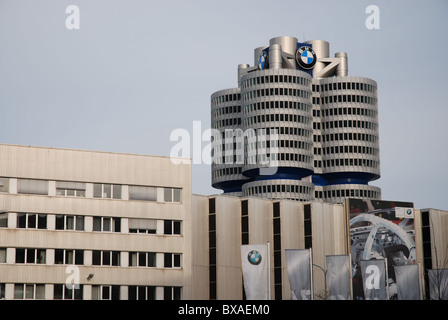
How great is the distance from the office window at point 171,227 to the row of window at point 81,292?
6214 mm

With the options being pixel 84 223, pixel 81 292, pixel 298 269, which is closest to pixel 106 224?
pixel 84 223

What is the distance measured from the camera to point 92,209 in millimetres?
93000

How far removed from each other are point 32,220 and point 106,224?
8.23m

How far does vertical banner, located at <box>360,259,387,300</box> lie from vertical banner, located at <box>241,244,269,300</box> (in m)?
15.4

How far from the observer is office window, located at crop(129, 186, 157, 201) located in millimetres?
96000

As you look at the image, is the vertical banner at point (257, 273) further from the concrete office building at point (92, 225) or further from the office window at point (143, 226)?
the office window at point (143, 226)

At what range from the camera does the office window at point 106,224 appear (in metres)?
93.4

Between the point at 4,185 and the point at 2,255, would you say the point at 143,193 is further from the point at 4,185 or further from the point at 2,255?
the point at 2,255

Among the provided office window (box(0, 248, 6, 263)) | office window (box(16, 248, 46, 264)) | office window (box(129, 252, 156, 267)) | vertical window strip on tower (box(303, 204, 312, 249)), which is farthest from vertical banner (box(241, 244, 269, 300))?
vertical window strip on tower (box(303, 204, 312, 249))

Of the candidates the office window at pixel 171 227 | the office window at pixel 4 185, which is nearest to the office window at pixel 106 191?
the office window at pixel 171 227

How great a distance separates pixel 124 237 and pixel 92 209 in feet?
15.4
